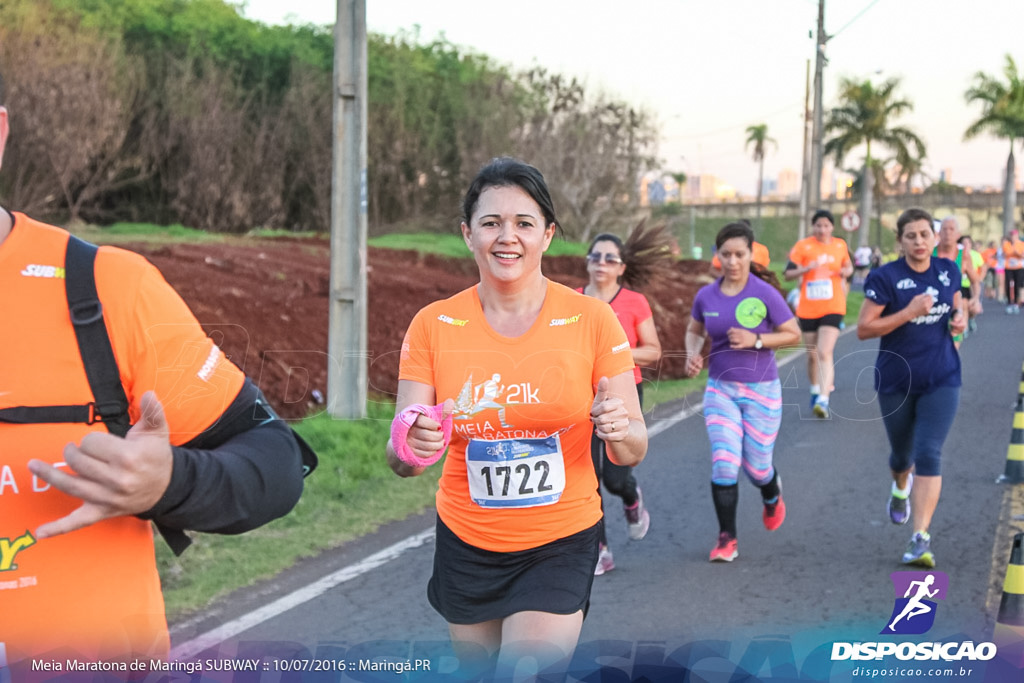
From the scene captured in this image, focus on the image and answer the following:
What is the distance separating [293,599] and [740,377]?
288 cm

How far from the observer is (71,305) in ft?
6.02

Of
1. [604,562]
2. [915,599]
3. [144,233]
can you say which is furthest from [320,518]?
[144,233]

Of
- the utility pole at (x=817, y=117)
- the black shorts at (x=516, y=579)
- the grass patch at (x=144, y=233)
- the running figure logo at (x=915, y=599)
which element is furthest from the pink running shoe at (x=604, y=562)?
the utility pole at (x=817, y=117)

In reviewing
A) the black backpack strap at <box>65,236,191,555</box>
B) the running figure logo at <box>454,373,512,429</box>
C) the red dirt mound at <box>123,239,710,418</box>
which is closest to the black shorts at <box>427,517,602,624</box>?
the running figure logo at <box>454,373,512,429</box>

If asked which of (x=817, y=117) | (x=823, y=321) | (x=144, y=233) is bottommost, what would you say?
(x=823, y=321)

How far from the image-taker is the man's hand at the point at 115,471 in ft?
5.19

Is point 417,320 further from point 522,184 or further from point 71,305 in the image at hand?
point 71,305

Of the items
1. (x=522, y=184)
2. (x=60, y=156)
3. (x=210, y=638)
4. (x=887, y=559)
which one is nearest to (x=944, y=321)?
(x=887, y=559)

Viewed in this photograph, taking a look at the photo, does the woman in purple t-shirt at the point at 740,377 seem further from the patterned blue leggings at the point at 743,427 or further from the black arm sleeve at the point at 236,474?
the black arm sleeve at the point at 236,474

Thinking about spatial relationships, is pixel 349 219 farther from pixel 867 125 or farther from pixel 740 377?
pixel 867 125

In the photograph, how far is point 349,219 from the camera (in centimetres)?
909

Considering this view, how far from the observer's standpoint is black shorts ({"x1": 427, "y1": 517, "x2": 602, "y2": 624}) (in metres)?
3.23

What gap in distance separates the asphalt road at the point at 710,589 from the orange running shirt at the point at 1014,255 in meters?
18.3

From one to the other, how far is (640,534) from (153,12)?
116ft
